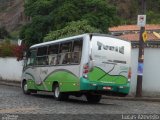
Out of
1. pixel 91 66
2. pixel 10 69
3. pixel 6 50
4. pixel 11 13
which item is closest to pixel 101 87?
pixel 91 66

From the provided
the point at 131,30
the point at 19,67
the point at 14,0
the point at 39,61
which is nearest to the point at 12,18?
the point at 14,0

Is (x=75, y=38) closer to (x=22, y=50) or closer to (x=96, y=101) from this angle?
(x=96, y=101)

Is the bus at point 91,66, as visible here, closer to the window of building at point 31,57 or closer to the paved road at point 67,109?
the paved road at point 67,109

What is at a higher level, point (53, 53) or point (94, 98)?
point (53, 53)

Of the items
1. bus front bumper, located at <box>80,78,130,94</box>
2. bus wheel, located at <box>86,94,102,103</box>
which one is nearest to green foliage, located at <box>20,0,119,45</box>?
bus wheel, located at <box>86,94,102,103</box>

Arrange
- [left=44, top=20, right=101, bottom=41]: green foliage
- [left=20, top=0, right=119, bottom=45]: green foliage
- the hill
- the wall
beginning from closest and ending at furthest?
[left=44, top=20, right=101, bottom=41]: green foliage → [left=20, top=0, right=119, bottom=45]: green foliage → the wall → the hill

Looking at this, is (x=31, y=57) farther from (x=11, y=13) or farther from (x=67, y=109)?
(x=11, y=13)

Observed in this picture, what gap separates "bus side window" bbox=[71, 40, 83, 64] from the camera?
21172 millimetres

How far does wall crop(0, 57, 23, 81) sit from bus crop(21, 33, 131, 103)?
19.7m

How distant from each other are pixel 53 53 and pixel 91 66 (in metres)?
3.79

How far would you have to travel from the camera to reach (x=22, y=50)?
40.6 m

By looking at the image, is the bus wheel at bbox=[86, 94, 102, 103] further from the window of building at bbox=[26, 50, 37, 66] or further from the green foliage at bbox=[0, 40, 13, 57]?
the green foliage at bbox=[0, 40, 13, 57]

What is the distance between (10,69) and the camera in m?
44.5

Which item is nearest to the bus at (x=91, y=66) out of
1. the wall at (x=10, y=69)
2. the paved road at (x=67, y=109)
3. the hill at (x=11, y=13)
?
the paved road at (x=67, y=109)
